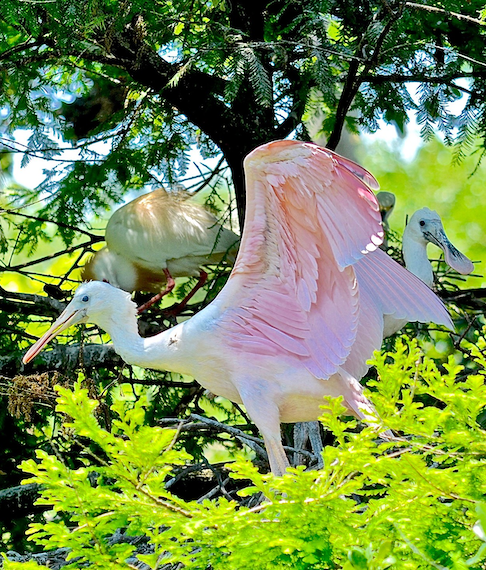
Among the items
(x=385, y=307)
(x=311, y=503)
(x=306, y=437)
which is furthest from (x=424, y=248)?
(x=311, y=503)

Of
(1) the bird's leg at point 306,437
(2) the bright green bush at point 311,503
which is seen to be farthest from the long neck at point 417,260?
(2) the bright green bush at point 311,503

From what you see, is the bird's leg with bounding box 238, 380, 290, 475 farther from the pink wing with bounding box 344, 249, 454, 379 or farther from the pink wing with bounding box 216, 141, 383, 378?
the pink wing with bounding box 344, 249, 454, 379

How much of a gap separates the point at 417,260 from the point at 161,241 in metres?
1.65

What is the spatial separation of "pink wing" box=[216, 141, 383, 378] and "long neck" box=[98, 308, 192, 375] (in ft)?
0.70

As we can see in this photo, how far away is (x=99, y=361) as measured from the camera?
4988 mm

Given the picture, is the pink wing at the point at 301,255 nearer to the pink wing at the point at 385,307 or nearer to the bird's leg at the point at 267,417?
the bird's leg at the point at 267,417

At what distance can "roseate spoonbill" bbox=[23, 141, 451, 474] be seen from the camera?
360cm

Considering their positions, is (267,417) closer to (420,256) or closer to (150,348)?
(150,348)

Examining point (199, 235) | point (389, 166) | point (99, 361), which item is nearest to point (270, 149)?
point (99, 361)

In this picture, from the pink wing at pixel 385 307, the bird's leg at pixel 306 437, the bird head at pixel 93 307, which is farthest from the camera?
the bird's leg at pixel 306 437

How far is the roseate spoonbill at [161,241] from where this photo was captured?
575cm

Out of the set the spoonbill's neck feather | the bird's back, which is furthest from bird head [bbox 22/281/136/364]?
the bird's back

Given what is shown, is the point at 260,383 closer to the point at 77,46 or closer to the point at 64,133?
the point at 77,46

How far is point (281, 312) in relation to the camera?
394 cm
